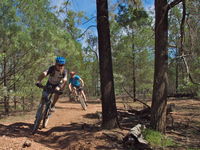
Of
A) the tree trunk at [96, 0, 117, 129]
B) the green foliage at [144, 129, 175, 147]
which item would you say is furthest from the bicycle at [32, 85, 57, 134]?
the green foliage at [144, 129, 175, 147]

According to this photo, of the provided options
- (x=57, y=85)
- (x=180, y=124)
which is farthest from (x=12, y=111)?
(x=180, y=124)

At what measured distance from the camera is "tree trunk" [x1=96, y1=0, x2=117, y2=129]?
15.4ft

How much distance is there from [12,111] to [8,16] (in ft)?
17.5

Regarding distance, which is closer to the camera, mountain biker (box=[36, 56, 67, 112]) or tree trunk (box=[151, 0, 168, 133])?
tree trunk (box=[151, 0, 168, 133])

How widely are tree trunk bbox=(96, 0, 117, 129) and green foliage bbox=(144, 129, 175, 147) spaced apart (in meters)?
0.88

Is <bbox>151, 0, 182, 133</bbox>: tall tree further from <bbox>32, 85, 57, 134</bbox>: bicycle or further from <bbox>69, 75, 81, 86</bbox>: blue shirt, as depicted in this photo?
<bbox>69, 75, 81, 86</bbox>: blue shirt

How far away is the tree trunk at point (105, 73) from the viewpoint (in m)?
4.70

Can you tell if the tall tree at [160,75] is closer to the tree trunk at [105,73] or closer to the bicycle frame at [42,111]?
the tree trunk at [105,73]

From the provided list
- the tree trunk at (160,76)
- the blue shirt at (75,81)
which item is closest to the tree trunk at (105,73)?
the tree trunk at (160,76)

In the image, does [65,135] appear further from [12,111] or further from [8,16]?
[12,111]

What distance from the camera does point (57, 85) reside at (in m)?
5.34

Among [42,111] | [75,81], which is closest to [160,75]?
[42,111]

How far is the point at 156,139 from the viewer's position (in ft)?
13.4

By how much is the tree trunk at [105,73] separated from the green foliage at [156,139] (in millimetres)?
880
